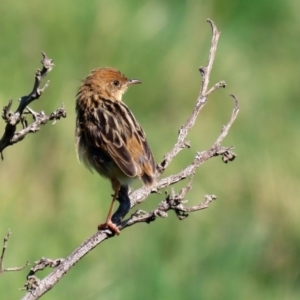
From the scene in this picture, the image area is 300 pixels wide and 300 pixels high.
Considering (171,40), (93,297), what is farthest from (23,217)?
(171,40)

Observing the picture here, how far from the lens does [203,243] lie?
8.09 metres

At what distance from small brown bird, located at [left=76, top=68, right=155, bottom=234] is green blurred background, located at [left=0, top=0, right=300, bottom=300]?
1373mm

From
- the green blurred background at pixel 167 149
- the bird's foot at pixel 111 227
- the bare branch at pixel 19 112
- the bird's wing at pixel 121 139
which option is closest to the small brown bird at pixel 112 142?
the bird's wing at pixel 121 139

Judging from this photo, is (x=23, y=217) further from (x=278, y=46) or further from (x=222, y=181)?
(x=278, y=46)

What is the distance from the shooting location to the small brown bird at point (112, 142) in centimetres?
601

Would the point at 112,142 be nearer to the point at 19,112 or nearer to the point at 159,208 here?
the point at 159,208

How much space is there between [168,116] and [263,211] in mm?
1615

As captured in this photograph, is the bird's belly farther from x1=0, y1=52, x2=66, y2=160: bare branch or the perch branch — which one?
x1=0, y1=52, x2=66, y2=160: bare branch

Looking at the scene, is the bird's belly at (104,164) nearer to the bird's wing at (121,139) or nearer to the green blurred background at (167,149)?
the bird's wing at (121,139)

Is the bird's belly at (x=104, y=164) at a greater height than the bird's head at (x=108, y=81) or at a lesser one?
lesser

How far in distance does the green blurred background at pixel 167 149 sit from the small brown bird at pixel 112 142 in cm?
137

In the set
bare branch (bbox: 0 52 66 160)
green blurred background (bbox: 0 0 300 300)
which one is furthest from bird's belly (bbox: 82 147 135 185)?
bare branch (bbox: 0 52 66 160)

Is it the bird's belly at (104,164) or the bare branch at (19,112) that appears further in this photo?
the bird's belly at (104,164)

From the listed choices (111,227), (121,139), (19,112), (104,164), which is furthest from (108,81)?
(19,112)
